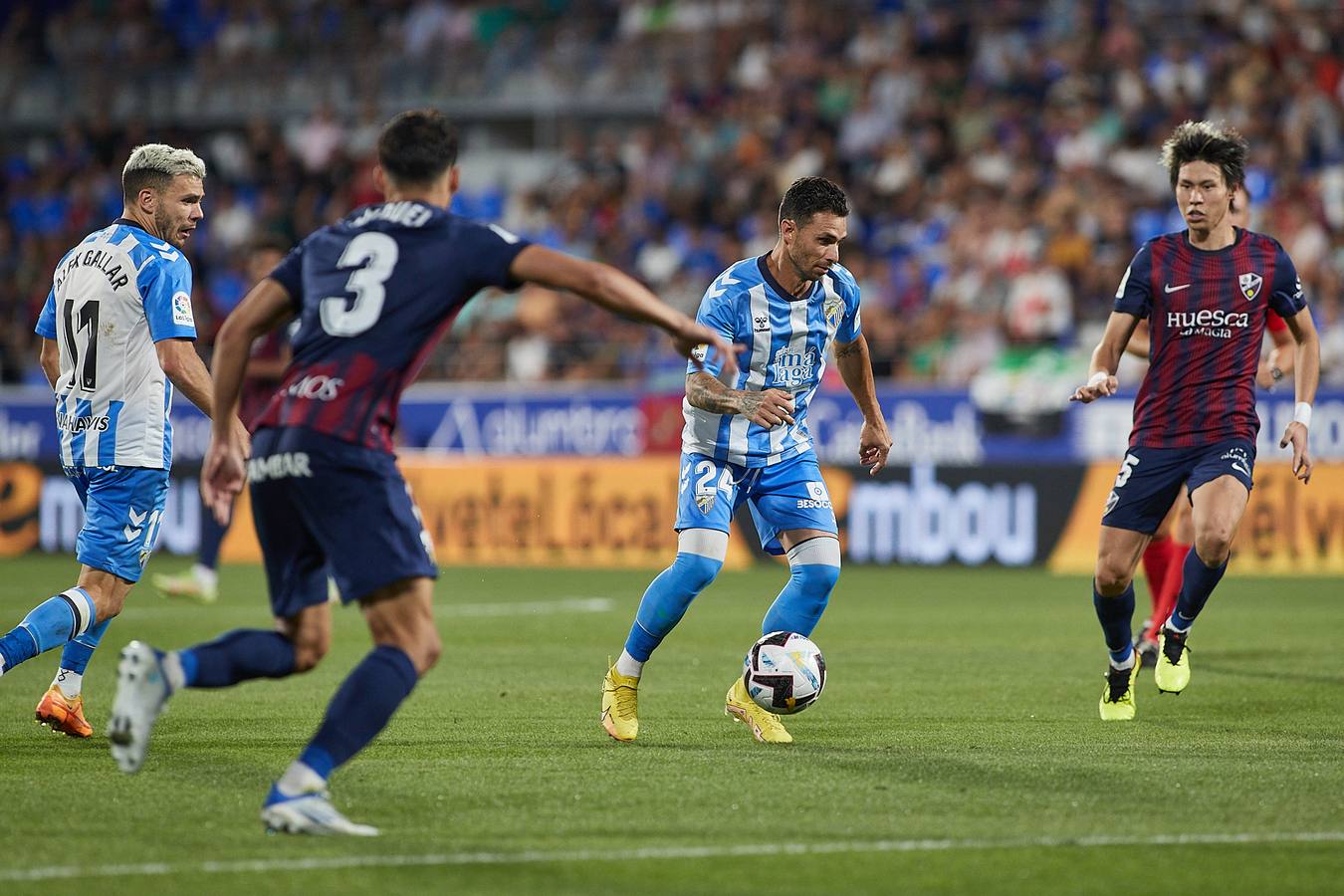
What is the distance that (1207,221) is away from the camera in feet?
28.7

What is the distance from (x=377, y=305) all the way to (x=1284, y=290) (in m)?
4.92

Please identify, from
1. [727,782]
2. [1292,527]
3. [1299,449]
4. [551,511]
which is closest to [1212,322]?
[1299,449]

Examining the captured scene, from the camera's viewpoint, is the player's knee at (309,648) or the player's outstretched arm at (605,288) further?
the player's knee at (309,648)

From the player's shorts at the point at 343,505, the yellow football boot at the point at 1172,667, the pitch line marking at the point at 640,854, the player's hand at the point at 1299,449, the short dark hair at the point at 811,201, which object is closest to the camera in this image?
the pitch line marking at the point at 640,854

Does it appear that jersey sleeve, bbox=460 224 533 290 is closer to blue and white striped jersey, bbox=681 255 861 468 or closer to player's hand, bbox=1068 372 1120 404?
blue and white striped jersey, bbox=681 255 861 468

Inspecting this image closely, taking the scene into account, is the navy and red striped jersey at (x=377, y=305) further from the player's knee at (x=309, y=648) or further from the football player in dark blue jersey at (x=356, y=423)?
the player's knee at (x=309, y=648)

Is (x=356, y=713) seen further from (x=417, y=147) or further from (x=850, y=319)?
(x=850, y=319)

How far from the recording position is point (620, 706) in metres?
7.95

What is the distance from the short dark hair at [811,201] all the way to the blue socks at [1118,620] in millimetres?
2255

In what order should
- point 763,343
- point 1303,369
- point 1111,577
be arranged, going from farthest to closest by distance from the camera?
point 1303,369 < point 1111,577 < point 763,343

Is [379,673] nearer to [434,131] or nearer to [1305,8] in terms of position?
[434,131]

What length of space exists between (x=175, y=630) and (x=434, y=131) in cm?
807

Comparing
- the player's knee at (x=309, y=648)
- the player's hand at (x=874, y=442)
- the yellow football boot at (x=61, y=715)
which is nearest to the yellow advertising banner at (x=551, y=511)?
the player's hand at (x=874, y=442)

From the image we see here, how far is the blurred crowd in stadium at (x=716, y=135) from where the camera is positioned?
74.4 ft
